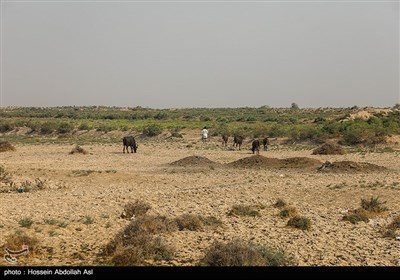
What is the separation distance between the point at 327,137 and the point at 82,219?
113ft

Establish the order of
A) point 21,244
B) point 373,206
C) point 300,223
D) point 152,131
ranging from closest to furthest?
point 21,244 < point 300,223 < point 373,206 < point 152,131

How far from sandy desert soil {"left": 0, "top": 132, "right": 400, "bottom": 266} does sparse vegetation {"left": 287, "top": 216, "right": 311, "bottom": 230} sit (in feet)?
0.57

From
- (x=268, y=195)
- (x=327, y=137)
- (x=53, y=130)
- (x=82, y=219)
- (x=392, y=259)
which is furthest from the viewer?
(x=53, y=130)

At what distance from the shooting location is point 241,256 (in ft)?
27.2

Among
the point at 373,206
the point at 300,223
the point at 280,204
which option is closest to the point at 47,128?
the point at 280,204

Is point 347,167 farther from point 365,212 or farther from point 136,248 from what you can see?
point 136,248

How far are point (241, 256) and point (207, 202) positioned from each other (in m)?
7.25

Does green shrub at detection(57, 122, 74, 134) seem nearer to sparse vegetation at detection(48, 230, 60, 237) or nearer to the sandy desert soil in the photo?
the sandy desert soil

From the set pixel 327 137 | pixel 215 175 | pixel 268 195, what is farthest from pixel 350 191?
pixel 327 137

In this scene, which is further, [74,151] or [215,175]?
[74,151]

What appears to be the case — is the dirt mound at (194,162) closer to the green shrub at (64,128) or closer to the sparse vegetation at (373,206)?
the sparse vegetation at (373,206)

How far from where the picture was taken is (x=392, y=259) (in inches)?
359
